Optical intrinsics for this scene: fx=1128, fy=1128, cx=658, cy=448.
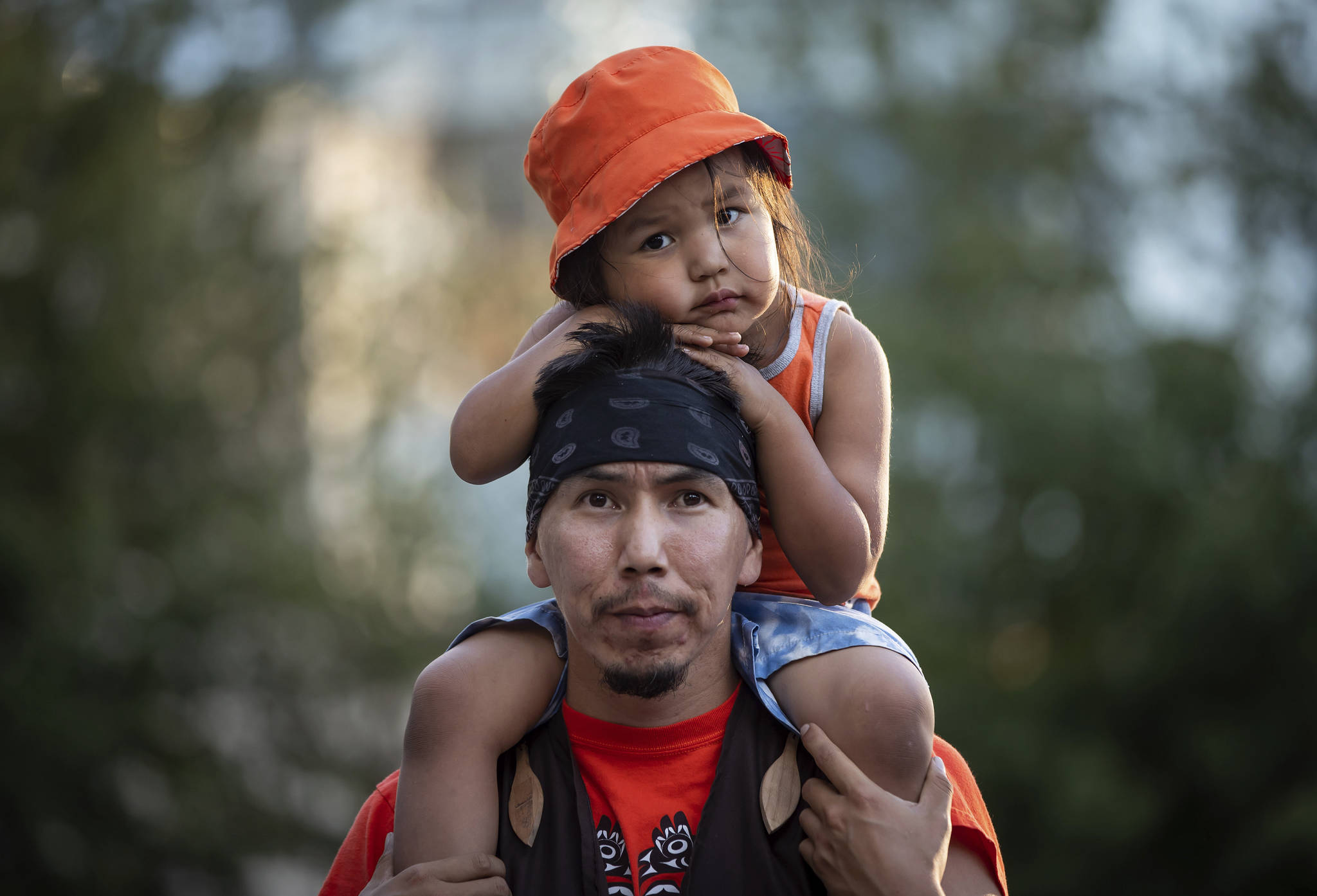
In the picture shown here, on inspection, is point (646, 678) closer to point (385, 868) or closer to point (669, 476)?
point (669, 476)

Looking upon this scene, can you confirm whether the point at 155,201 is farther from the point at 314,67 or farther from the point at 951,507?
the point at 951,507

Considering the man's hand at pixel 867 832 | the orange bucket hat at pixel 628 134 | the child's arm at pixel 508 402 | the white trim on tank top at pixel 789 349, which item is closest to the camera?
the man's hand at pixel 867 832

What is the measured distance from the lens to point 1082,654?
28.4 ft

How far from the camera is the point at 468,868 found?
2.12 meters

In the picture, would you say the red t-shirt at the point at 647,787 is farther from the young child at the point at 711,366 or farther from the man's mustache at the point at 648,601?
the man's mustache at the point at 648,601

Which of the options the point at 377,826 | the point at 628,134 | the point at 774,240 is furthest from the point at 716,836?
the point at 628,134

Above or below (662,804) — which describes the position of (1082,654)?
below

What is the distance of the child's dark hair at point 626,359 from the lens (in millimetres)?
2236

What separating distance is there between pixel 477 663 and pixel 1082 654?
24.3ft

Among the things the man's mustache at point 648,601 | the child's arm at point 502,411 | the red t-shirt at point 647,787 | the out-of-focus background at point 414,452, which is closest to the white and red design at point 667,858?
the red t-shirt at point 647,787

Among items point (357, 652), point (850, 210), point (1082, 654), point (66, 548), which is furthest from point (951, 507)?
point (66, 548)

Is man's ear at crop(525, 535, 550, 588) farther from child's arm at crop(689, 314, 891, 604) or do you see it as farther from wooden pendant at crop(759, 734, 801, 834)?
wooden pendant at crop(759, 734, 801, 834)

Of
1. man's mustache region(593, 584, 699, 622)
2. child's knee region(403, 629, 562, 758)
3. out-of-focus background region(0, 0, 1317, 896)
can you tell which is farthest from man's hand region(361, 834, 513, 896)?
out-of-focus background region(0, 0, 1317, 896)

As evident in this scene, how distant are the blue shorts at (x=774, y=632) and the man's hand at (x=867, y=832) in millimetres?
156
